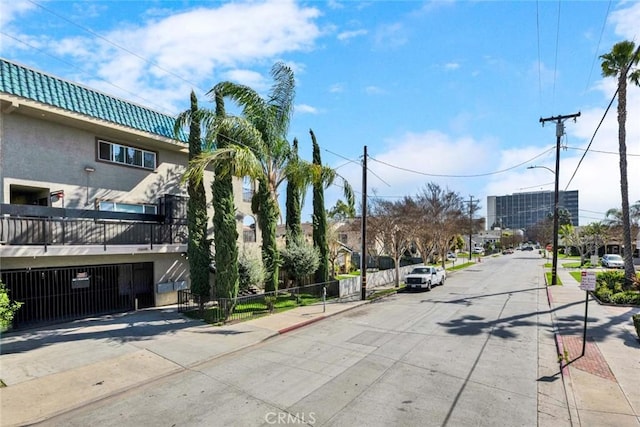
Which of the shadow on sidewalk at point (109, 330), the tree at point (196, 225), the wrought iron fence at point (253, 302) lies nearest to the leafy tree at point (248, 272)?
the wrought iron fence at point (253, 302)

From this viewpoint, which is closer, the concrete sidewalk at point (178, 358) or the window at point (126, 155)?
the concrete sidewalk at point (178, 358)

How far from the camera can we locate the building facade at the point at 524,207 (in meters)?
126

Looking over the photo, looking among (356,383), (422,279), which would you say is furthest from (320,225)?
(356,383)

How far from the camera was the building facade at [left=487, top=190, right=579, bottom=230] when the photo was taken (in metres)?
126

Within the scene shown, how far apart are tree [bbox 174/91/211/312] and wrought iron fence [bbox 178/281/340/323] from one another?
725 mm

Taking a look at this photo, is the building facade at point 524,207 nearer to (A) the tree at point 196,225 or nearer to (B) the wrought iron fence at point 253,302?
(B) the wrought iron fence at point 253,302

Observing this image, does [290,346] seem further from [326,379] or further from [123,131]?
[123,131]

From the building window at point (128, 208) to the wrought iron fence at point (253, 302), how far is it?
4322mm

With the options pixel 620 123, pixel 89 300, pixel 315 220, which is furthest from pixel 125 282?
pixel 620 123

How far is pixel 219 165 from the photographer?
1408cm

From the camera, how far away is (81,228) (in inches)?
549

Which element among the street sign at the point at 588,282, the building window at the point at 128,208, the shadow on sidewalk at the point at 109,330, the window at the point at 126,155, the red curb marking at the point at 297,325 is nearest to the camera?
the street sign at the point at 588,282

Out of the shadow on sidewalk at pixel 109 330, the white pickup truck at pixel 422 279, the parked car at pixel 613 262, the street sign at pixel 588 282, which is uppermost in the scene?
the street sign at pixel 588 282

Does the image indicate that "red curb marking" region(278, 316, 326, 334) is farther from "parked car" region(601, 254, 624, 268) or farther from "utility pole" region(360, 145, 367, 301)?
"parked car" region(601, 254, 624, 268)
